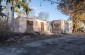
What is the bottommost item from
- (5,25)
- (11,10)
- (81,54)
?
(81,54)

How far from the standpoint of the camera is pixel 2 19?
22.6 meters

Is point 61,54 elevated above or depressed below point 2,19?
below

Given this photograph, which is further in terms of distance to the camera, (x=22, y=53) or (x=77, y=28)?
(x=77, y=28)

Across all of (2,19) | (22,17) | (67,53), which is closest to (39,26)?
(22,17)

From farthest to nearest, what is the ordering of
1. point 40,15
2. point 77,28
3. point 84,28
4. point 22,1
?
point 40,15, point 84,28, point 77,28, point 22,1

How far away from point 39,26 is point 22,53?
2809 centimetres

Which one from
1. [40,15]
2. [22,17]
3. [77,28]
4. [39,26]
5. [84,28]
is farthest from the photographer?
[40,15]

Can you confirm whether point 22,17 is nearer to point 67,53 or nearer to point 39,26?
point 39,26

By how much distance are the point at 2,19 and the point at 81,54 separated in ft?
34.8

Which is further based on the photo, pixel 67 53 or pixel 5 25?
pixel 5 25

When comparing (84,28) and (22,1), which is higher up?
(22,1)

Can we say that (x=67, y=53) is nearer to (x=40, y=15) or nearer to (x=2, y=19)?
(x=2, y=19)

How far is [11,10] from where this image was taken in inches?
1261

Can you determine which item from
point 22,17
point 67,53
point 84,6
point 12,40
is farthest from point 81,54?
point 22,17
